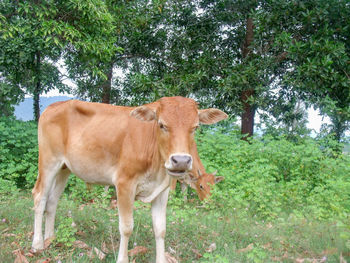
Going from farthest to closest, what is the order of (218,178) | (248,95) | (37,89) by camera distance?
(37,89) < (248,95) < (218,178)

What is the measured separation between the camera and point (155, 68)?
44.2ft

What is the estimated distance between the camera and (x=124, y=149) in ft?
13.1

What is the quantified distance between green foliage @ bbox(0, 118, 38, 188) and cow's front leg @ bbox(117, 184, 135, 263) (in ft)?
16.2

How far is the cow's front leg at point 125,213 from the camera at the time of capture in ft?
12.7

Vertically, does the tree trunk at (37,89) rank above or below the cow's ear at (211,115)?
above

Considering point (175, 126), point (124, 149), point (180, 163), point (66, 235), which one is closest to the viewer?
point (180, 163)

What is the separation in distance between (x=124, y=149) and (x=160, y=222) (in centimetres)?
94

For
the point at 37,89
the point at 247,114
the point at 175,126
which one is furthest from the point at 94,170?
the point at 37,89

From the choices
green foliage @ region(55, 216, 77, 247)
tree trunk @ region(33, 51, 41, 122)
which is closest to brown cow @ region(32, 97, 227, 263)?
green foliage @ region(55, 216, 77, 247)

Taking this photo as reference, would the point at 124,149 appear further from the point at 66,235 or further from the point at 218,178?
the point at 218,178

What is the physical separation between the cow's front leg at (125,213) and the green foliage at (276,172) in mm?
2435

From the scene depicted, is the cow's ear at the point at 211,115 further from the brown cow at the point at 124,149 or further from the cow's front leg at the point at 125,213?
the cow's front leg at the point at 125,213

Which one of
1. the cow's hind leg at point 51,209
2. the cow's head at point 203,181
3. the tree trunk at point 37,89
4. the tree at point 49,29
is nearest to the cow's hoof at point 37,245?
the cow's hind leg at point 51,209

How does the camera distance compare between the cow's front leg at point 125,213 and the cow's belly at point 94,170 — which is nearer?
the cow's front leg at point 125,213
